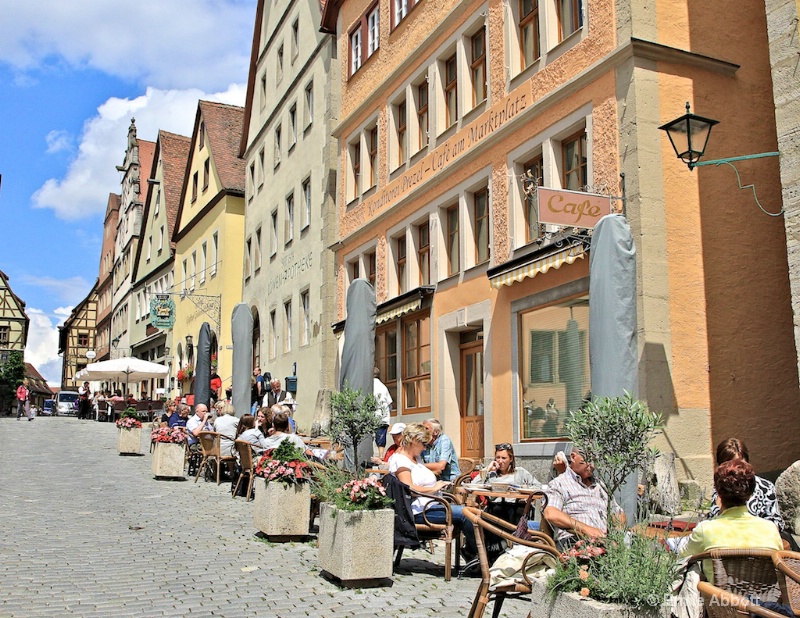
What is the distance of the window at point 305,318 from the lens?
2433cm

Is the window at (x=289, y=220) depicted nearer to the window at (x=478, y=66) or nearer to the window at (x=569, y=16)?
the window at (x=478, y=66)

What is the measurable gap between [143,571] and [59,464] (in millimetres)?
11954

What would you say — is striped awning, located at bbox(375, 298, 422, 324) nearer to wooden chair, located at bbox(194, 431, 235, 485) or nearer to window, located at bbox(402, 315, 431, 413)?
window, located at bbox(402, 315, 431, 413)

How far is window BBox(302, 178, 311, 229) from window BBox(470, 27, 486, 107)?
941 cm

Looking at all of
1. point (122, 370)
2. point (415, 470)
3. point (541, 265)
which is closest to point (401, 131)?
point (541, 265)

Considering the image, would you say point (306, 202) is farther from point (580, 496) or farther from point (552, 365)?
point (580, 496)

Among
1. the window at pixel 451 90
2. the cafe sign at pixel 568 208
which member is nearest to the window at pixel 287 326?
the window at pixel 451 90

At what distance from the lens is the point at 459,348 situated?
16.6 meters

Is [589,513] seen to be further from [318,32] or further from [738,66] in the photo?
[318,32]

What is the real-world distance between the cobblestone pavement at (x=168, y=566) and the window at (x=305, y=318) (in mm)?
10559

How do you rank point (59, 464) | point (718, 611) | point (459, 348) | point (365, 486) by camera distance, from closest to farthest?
point (718, 611) → point (365, 486) → point (459, 348) → point (59, 464)

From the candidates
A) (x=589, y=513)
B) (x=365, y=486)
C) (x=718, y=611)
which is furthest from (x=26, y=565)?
(x=718, y=611)

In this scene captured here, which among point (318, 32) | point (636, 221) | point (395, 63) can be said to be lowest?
point (636, 221)

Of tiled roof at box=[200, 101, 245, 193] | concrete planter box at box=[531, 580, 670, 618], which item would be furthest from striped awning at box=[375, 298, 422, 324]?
tiled roof at box=[200, 101, 245, 193]
